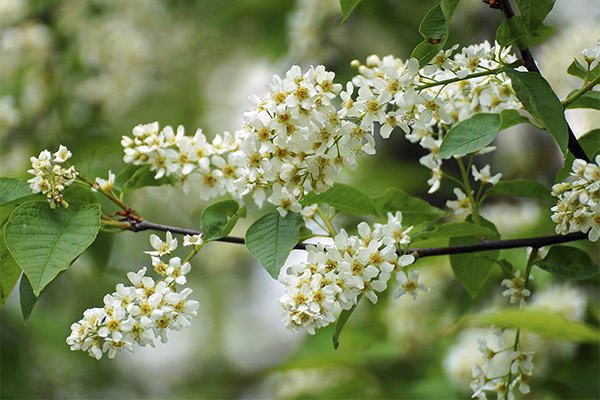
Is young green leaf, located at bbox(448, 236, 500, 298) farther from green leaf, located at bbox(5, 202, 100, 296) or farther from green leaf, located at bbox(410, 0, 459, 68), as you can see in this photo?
green leaf, located at bbox(5, 202, 100, 296)

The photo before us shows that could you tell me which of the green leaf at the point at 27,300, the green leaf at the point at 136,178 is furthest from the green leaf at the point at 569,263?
the green leaf at the point at 27,300

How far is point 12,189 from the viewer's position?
1007 millimetres

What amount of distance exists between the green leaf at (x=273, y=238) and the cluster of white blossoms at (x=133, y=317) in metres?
0.10

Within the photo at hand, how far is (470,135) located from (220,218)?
0.39 meters

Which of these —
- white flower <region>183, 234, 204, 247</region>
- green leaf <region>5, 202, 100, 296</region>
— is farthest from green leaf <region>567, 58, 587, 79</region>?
green leaf <region>5, 202, 100, 296</region>

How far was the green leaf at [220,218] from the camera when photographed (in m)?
0.96

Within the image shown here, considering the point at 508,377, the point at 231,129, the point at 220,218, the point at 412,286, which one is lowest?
the point at 508,377

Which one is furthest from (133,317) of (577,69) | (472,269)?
(577,69)

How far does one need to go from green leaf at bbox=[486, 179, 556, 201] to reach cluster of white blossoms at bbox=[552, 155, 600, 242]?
16 cm

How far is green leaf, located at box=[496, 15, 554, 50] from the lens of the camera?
0.85 m

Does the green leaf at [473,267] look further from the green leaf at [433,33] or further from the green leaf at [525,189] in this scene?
the green leaf at [433,33]

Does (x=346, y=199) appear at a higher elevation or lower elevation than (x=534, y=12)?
lower

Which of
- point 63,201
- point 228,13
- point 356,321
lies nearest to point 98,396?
point 356,321

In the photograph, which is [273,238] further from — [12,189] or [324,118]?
[12,189]
